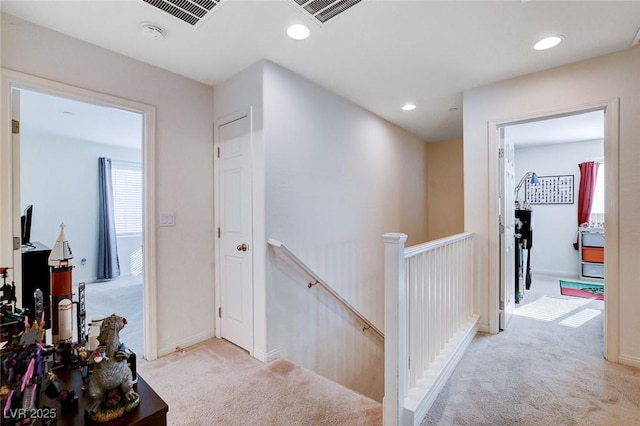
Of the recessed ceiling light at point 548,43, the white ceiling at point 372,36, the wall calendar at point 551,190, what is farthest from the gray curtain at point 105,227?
the wall calendar at point 551,190

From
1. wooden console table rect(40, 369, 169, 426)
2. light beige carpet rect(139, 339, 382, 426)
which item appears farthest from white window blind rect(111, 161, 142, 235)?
wooden console table rect(40, 369, 169, 426)

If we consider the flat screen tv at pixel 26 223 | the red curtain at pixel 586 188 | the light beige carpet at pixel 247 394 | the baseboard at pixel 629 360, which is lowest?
the light beige carpet at pixel 247 394

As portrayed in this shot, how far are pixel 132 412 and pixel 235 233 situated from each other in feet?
6.18

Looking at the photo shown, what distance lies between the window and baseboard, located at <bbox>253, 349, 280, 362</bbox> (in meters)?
5.78

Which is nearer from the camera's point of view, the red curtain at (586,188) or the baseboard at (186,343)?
the baseboard at (186,343)

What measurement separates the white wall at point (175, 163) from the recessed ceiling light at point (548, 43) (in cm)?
277

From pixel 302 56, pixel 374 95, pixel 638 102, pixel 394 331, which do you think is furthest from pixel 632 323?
pixel 302 56

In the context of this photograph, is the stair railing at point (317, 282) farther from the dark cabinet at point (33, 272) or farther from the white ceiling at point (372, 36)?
the dark cabinet at point (33, 272)

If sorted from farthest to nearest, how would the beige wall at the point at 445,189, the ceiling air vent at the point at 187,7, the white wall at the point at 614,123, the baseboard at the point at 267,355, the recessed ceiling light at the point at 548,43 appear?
the beige wall at the point at 445,189
the baseboard at the point at 267,355
the white wall at the point at 614,123
the recessed ceiling light at the point at 548,43
the ceiling air vent at the point at 187,7

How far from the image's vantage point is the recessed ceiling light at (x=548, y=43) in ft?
7.01

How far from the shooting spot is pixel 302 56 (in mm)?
2406

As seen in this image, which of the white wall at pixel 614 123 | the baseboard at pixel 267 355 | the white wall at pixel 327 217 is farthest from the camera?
the white wall at pixel 327 217

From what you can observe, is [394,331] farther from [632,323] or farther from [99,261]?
[99,261]

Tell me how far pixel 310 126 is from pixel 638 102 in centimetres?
253
